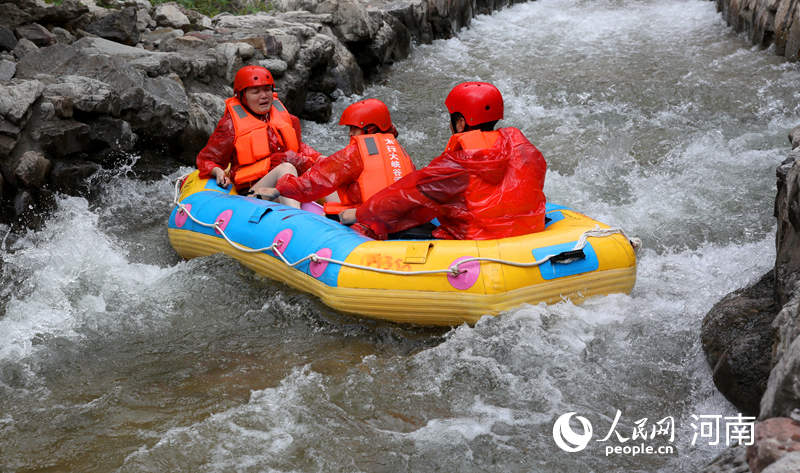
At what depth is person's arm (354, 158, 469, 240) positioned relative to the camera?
4676 mm

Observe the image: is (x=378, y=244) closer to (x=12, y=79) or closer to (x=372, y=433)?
(x=372, y=433)

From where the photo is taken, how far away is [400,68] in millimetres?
10812

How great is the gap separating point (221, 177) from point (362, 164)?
1.36 metres

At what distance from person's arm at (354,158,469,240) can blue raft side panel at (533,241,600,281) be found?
0.60m

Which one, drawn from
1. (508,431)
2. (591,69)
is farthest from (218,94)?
(508,431)

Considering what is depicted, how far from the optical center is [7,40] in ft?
22.7

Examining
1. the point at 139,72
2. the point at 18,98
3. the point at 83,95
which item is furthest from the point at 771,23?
the point at 18,98

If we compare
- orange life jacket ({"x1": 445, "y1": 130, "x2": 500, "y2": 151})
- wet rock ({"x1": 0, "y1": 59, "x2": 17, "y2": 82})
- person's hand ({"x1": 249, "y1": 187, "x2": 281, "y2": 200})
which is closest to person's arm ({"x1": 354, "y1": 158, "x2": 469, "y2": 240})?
orange life jacket ({"x1": 445, "y1": 130, "x2": 500, "y2": 151})

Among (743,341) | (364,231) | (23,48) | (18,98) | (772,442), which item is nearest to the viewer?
(772,442)

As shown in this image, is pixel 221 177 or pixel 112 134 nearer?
pixel 221 177

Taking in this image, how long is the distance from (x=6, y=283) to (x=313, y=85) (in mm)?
4827

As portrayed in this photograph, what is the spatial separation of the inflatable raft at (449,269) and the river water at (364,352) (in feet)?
0.41

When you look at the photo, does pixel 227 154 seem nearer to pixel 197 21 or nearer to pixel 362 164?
pixel 362 164

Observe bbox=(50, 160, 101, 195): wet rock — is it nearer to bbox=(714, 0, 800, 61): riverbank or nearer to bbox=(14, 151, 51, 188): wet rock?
bbox=(14, 151, 51, 188): wet rock
